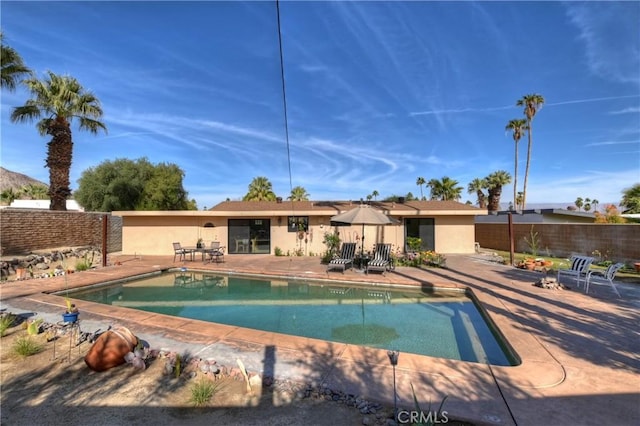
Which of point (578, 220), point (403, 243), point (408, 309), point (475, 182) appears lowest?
point (408, 309)

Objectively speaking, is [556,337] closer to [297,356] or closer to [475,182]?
[297,356]

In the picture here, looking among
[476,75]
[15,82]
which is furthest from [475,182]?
[15,82]

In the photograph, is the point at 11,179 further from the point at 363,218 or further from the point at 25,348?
the point at 25,348

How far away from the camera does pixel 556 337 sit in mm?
4969

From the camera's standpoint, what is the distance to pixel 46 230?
16109 mm

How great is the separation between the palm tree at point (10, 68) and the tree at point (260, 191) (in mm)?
23868

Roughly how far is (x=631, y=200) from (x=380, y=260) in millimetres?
18413

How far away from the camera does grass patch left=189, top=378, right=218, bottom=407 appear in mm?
3303

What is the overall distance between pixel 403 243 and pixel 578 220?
14368mm

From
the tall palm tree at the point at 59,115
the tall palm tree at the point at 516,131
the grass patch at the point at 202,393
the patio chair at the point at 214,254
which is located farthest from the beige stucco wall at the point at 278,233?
the tall palm tree at the point at 516,131

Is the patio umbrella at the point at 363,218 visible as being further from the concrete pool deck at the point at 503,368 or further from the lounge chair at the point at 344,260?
the concrete pool deck at the point at 503,368

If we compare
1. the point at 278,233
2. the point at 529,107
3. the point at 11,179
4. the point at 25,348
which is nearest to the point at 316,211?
the point at 278,233

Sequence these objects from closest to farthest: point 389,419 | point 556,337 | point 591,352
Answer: point 389,419 < point 591,352 < point 556,337

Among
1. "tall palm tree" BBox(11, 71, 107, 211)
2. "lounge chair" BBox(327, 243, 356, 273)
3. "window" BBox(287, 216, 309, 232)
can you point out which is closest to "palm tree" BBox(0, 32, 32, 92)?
"tall palm tree" BBox(11, 71, 107, 211)
